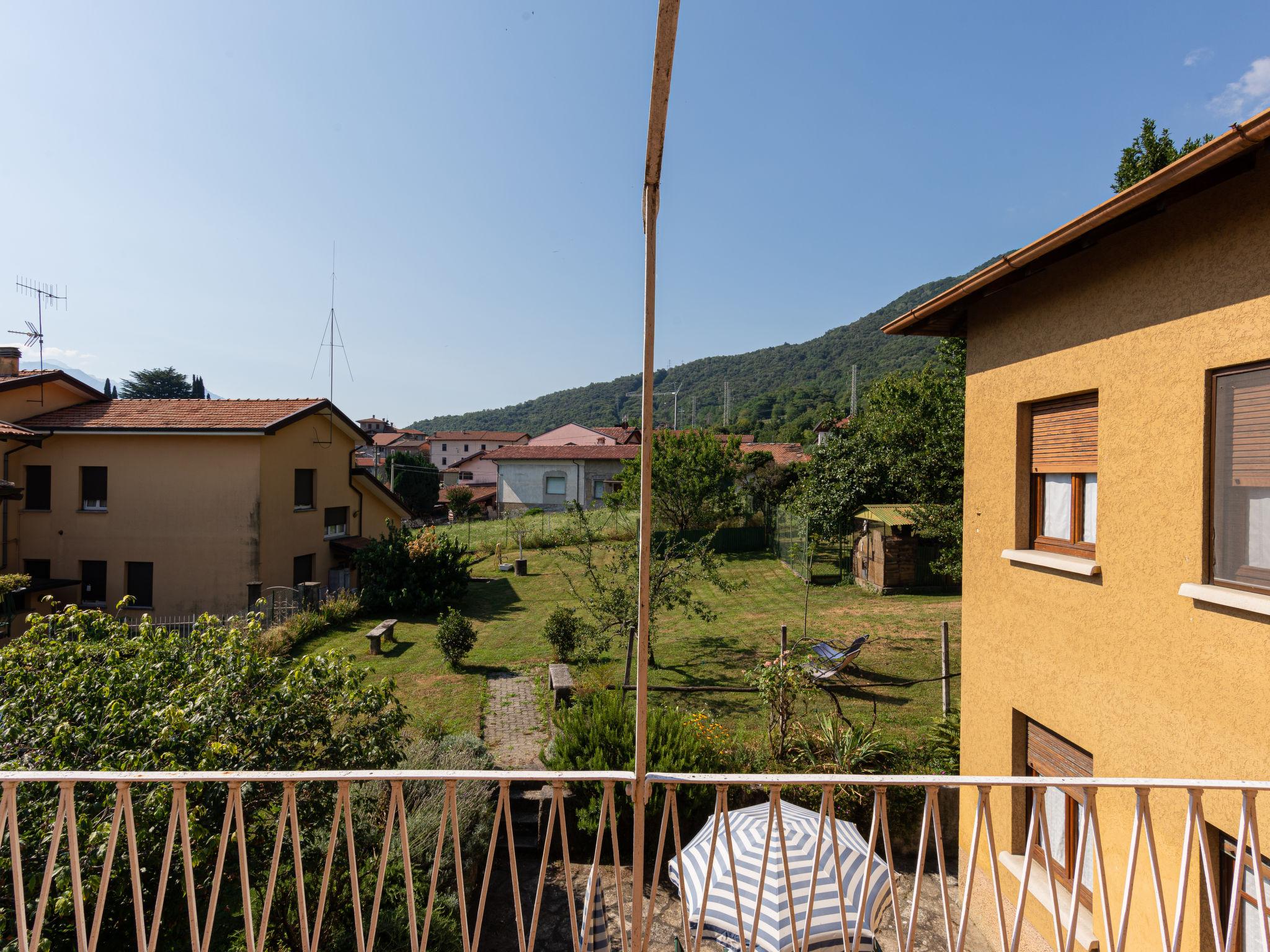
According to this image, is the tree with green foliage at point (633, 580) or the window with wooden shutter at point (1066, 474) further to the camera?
the tree with green foliage at point (633, 580)

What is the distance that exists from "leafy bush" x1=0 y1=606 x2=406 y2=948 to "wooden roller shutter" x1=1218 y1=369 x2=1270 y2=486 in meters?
5.72

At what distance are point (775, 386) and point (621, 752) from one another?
3776 inches

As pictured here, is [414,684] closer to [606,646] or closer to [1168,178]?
[606,646]

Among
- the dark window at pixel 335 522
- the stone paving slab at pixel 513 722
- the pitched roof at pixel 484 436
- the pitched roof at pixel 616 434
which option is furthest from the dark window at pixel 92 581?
the pitched roof at pixel 484 436

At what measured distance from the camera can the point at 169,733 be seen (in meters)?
4.10

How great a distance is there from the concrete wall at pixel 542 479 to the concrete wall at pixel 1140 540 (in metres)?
38.4

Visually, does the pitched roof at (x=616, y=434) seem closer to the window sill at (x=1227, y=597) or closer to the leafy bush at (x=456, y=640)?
the leafy bush at (x=456, y=640)

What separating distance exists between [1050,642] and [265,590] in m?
17.1

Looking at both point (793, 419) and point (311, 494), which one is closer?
point (311, 494)

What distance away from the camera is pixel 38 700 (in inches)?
171

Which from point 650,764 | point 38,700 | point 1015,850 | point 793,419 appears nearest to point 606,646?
point 650,764

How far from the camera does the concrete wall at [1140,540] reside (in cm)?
358

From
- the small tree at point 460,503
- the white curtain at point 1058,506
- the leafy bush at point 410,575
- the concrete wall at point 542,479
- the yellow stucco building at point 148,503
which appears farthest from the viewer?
the small tree at point 460,503

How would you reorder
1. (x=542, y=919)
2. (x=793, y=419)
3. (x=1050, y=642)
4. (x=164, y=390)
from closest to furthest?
1. (x=1050, y=642)
2. (x=542, y=919)
3. (x=164, y=390)
4. (x=793, y=419)
